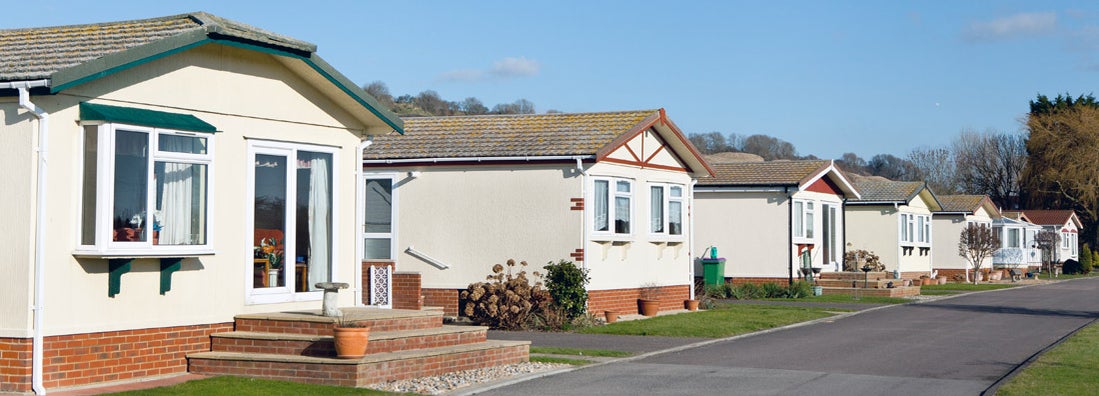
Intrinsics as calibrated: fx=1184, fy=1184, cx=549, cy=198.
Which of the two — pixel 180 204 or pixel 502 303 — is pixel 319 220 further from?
pixel 502 303

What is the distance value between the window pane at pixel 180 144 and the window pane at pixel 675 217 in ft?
45.0

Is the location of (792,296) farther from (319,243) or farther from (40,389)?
(40,389)

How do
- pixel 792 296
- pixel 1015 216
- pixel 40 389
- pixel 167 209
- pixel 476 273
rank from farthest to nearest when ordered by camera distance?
pixel 1015 216, pixel 792 296, pixel 476 273, pixel 167 209, pixel 40 389

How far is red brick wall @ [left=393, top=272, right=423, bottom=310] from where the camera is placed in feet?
71.5

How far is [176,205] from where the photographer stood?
12562mm

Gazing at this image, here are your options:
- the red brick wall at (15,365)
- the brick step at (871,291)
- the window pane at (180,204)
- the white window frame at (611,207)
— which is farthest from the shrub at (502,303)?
the brick step at (871,291)

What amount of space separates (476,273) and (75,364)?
1126 cm

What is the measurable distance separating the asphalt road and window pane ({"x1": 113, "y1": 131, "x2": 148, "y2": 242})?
394cm

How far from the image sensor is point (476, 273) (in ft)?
73.3

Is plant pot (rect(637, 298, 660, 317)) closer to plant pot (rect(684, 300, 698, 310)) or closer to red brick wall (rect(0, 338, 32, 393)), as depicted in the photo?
plant pot (rect(684, 300, 698, 310))

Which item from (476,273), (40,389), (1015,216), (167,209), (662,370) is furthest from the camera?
(1015,216)

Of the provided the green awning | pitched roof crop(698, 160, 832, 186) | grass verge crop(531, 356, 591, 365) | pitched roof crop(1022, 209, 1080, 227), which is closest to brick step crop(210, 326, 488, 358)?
grass verge crop(531, 356, 591, 365)

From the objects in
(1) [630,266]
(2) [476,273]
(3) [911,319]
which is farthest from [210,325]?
(3) [911,319]

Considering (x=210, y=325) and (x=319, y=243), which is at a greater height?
(x=319, y=243)
